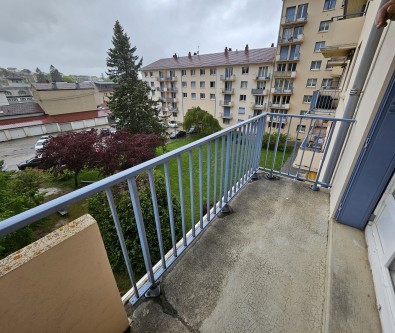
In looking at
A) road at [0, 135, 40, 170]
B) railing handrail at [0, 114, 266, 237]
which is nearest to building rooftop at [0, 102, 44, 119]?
road at [0, 135, 40, 170]

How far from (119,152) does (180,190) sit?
6.48m

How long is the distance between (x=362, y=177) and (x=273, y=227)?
0.99 metres

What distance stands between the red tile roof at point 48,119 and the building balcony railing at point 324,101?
24175 mm

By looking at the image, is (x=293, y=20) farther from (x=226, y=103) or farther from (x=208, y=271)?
(x=208, y=271)

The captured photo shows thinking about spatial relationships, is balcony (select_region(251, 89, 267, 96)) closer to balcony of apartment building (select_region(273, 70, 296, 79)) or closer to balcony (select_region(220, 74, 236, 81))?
balcony of apartment building (select_region(273, 70, 296, 79))

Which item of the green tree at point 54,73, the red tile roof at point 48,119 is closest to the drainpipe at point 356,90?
the red tile roof at point 48,119

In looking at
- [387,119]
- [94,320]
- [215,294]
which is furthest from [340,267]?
[94,320]

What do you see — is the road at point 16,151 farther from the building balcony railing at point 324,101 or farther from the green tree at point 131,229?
the building balcony railing at point 324,101

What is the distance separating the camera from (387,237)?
1466mm

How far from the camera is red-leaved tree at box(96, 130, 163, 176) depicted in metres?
6.96

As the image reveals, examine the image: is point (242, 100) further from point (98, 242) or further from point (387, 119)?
point (98, 242)

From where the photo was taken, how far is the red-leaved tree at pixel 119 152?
22.9 ft

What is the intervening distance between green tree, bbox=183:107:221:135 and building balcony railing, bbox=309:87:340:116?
10431mm

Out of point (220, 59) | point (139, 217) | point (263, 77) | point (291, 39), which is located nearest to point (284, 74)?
point (263, 77)
